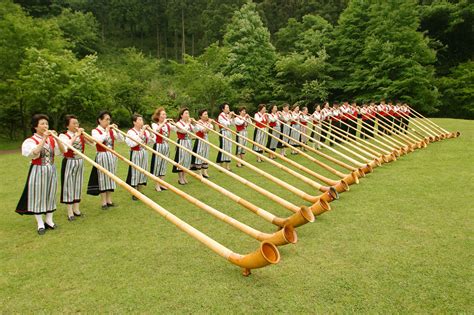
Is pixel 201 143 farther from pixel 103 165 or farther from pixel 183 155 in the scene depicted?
pixel 103 165

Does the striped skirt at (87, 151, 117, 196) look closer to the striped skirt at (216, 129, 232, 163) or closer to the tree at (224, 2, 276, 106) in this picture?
the striped skirt at (216, 129, 232, 163)

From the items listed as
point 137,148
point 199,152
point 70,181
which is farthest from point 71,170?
point 199,152

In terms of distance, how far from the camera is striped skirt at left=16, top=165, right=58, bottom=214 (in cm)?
516

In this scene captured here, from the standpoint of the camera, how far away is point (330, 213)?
5.68m

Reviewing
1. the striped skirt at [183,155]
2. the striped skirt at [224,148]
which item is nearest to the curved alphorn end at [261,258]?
Result: the striped skirt at [183,155]

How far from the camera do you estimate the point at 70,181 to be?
5816mm

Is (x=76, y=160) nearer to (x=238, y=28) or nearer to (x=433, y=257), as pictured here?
(x=433, y=257)

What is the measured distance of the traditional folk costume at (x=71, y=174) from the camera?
19.0ft

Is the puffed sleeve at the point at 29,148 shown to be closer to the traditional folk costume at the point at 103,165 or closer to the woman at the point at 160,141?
the traditional folk costume at the point at 103,165

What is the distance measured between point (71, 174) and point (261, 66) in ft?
70.9

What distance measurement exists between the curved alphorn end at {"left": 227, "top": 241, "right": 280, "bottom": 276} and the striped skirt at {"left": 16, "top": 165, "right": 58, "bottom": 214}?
3.28 m

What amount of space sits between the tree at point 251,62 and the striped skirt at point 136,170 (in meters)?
17.3

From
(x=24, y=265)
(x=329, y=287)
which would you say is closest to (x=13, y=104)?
(x=24, y=265)

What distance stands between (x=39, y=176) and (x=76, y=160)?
0.76 metres
